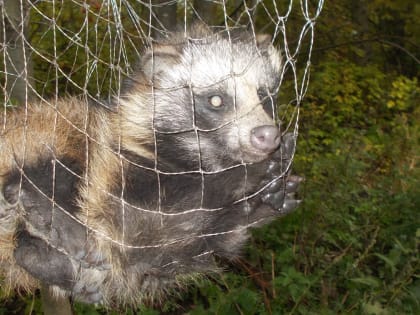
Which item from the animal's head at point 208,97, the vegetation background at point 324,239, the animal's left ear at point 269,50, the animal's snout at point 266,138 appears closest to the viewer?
the animal's snout at point 266,138

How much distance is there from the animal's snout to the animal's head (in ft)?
0.15

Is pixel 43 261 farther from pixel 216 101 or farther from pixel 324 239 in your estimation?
pixel 324 239

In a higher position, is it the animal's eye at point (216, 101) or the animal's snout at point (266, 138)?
the animal's eye at point (216, 101)

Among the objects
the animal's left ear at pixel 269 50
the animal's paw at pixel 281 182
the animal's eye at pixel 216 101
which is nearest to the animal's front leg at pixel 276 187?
the animal's paw at pixel 281 182

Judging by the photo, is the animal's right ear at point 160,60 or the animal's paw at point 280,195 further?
the animal's right ear at point 160,60

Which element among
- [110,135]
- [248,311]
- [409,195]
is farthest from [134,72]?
[409,195]

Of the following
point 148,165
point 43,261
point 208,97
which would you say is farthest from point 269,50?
point 43,261

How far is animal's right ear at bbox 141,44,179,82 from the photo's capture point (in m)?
2.00

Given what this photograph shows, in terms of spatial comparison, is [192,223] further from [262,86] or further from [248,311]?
[248,311]

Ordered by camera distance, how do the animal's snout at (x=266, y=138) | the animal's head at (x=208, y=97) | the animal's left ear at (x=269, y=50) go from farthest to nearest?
the animal's left ear at (x=269, y=50) < the animal's head at (x=208, y=97) < the animal's snout at (x=266, y=138)

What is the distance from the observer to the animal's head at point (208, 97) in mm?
1916

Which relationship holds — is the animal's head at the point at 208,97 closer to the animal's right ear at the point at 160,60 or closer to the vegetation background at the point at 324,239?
the animal's right ear at the point at 160,60

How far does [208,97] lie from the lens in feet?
6.71

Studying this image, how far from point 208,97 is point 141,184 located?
481 millimetres
